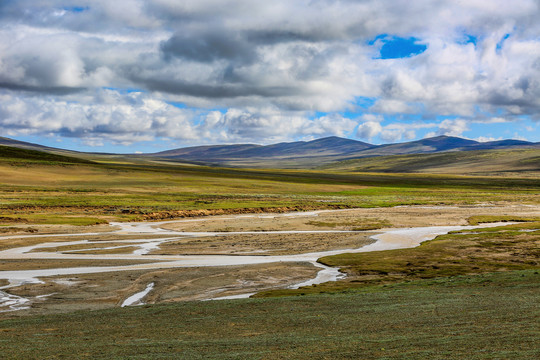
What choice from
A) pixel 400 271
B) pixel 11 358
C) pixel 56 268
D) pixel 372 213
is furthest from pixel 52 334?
pixel 372 213

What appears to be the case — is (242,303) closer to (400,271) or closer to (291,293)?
(291,293)

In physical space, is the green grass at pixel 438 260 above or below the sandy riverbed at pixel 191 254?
below

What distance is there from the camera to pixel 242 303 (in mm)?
24141

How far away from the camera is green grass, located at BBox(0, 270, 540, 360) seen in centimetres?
1472

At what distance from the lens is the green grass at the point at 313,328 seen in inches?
579

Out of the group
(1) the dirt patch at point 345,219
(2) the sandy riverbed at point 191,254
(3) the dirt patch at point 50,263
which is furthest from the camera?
(1) the dirt patch at point 345,219

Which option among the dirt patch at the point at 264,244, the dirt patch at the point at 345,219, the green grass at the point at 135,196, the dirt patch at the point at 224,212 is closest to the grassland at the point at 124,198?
the green grass at the point at 135,196

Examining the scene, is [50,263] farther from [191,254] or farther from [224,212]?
[224,212]

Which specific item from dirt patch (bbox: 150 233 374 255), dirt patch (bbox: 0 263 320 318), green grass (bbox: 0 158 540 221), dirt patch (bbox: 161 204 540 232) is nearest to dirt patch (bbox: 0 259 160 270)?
dirt patch (bbox: 0 263 320 318)

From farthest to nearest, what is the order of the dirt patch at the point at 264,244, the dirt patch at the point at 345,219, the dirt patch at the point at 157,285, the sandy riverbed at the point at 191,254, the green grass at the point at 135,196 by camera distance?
1. the green grass at the point at 135,196
2. the dirt patch at the point at 345,219
3. the dirt patch at the point at 264,244
4. the sandy riverbed at the point at 191,254
5. the dirt patch at the point at 157,285

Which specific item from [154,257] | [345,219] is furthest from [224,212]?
[154,257]

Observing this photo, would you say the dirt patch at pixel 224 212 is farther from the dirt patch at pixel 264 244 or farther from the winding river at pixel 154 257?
the dirt patch at pixel 264 244

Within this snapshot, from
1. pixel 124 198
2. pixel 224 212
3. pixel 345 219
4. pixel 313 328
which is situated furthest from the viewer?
pixel 124 198

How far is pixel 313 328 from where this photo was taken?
1856 cm
